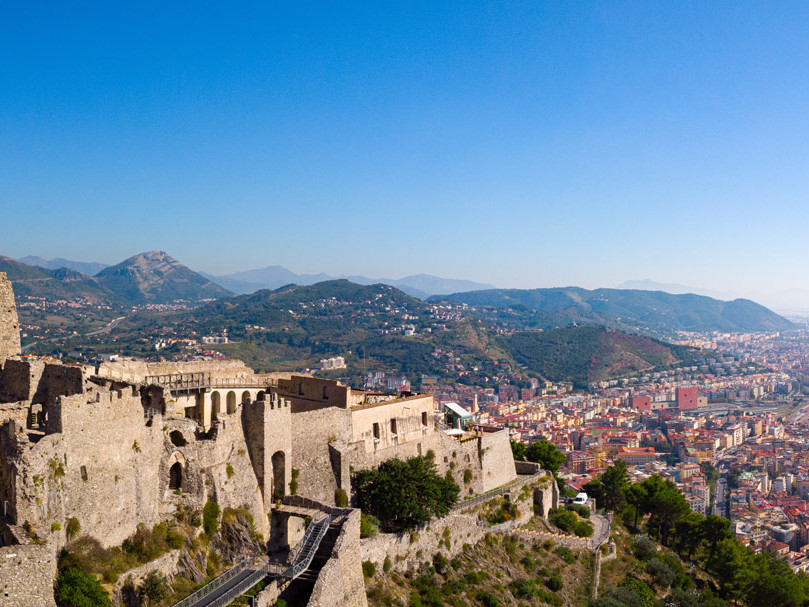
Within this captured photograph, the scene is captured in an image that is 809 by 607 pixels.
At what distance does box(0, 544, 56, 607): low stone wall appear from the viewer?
40.1 feet

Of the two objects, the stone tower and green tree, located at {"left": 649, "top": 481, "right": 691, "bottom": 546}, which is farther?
green tree, located at {"left": 649, "top": 481, "right": 691, "bottom": 546}

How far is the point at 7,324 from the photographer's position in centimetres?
1930

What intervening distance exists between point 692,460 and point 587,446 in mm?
17231

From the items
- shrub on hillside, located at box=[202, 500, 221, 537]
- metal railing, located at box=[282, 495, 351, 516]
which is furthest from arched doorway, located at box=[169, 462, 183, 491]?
metal railing, located at box=[282, 495, 351, 516]

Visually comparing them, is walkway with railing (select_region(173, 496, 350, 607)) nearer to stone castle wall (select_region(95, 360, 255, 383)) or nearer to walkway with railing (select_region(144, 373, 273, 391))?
walkway with railing (select_region(144, 373, 273, 391))


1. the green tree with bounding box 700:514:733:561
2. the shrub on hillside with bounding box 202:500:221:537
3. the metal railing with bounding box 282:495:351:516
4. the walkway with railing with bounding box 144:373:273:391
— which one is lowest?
the green tree with bounding box 700:514:733:561

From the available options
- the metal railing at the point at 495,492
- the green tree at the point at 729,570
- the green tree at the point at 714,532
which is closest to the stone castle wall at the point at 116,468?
the metal railing at the point at 495,492

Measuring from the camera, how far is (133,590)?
50.5 feet

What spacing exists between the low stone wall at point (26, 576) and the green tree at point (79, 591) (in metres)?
0.60

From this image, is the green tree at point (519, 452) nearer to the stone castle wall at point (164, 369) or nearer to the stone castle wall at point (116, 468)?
the stone castle wall at point (164, 369)

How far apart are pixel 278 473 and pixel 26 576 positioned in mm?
9281

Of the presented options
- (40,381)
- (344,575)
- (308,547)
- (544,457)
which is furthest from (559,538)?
(40,381)

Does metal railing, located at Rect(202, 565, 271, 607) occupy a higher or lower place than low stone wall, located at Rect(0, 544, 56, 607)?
lower

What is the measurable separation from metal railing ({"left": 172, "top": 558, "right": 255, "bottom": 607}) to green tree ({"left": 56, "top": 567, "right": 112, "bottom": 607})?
1.92 metres
